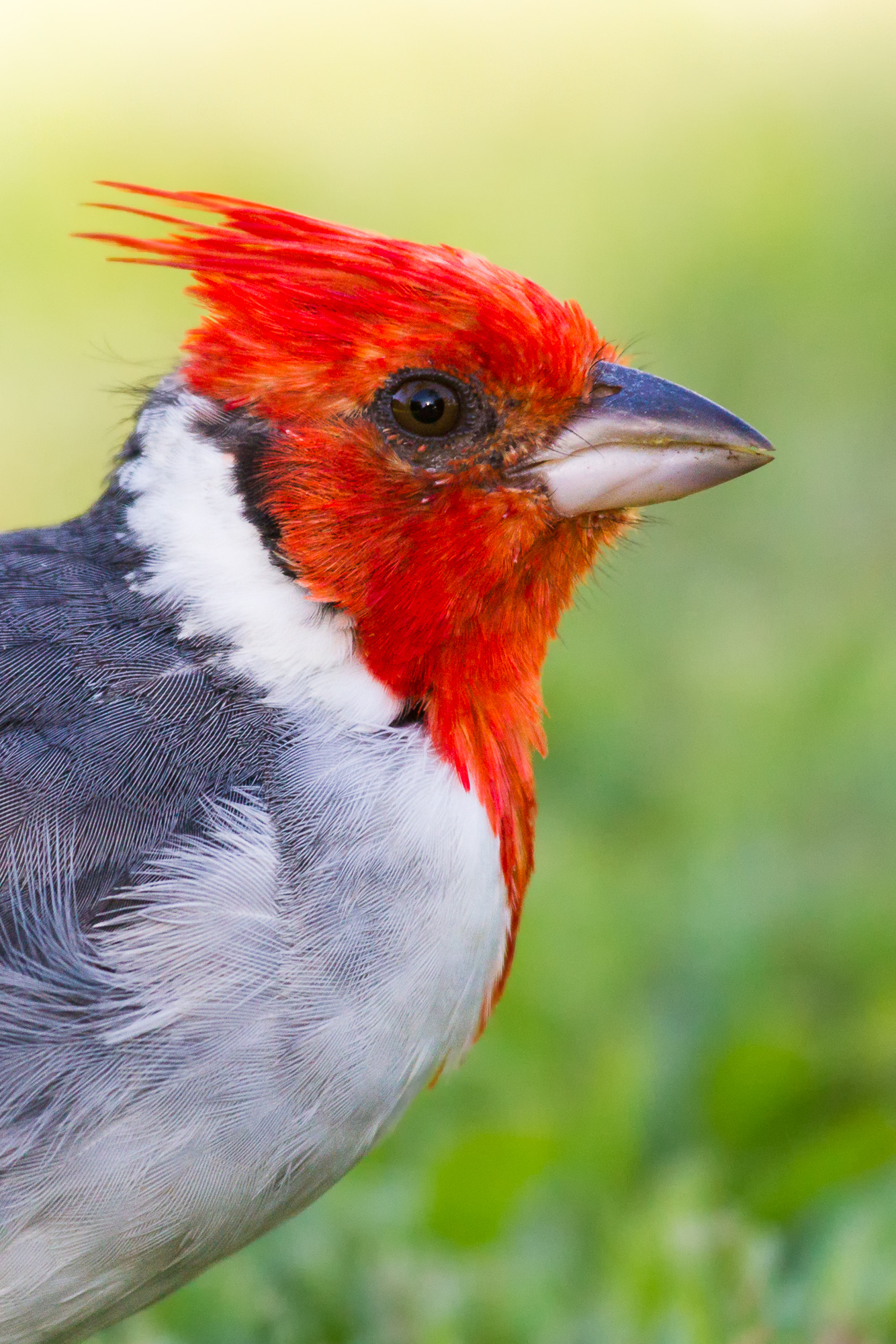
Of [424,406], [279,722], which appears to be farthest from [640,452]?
[279,722]

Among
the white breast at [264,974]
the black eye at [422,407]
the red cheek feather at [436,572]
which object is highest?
the black eye at [422,407]

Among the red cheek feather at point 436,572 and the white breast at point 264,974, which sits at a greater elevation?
the red cheek feather at point 436,572

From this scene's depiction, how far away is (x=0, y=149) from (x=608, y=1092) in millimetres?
6276

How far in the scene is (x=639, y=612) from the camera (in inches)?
206

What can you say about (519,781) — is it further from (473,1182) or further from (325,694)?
(473,1182)

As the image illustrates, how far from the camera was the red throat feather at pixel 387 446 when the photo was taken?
2.31 meters

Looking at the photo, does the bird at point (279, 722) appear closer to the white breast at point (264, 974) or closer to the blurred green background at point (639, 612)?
the white breast at point (264, 974)

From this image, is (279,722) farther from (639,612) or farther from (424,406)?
(639,612)

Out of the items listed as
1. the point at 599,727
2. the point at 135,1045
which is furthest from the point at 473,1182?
the point at 599,727

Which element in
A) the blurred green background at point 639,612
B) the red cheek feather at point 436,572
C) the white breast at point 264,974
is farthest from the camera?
the blurred green background at point 639,612

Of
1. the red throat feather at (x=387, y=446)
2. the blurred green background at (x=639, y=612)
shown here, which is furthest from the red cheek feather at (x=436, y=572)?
the blurred green background at (x=639, y=612)

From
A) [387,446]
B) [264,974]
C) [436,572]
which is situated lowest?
[264,974]

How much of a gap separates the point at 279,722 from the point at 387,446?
41 centimetres

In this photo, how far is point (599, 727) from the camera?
4.46m
